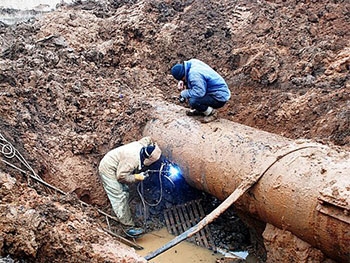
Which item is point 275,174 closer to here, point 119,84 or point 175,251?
point 175,251

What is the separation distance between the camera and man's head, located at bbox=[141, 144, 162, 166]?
6.53 metres

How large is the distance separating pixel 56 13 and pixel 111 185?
5.63 m

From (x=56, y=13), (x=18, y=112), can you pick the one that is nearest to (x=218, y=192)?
(x=18, y=112)

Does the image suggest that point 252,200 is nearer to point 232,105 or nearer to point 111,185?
point 111,185

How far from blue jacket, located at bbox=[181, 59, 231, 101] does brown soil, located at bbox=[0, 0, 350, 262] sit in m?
1.04

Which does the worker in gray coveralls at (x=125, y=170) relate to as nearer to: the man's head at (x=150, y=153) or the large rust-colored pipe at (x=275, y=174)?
the man's head at (x=150, y=153)

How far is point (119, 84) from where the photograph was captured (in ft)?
28.4

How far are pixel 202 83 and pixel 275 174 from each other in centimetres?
209

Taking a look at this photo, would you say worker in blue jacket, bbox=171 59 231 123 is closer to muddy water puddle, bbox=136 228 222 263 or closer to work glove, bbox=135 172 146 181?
work glove, bbox=135 172 146 181

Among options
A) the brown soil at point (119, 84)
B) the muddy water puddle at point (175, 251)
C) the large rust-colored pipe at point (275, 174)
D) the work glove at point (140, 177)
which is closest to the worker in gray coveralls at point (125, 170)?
the work glove at point (140, 177)

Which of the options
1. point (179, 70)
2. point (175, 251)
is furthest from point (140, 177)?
point (179, 70)

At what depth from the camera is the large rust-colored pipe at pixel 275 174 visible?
4.42 meters

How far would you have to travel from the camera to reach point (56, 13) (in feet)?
35.0

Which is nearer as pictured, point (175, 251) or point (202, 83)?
point (175, 251)
